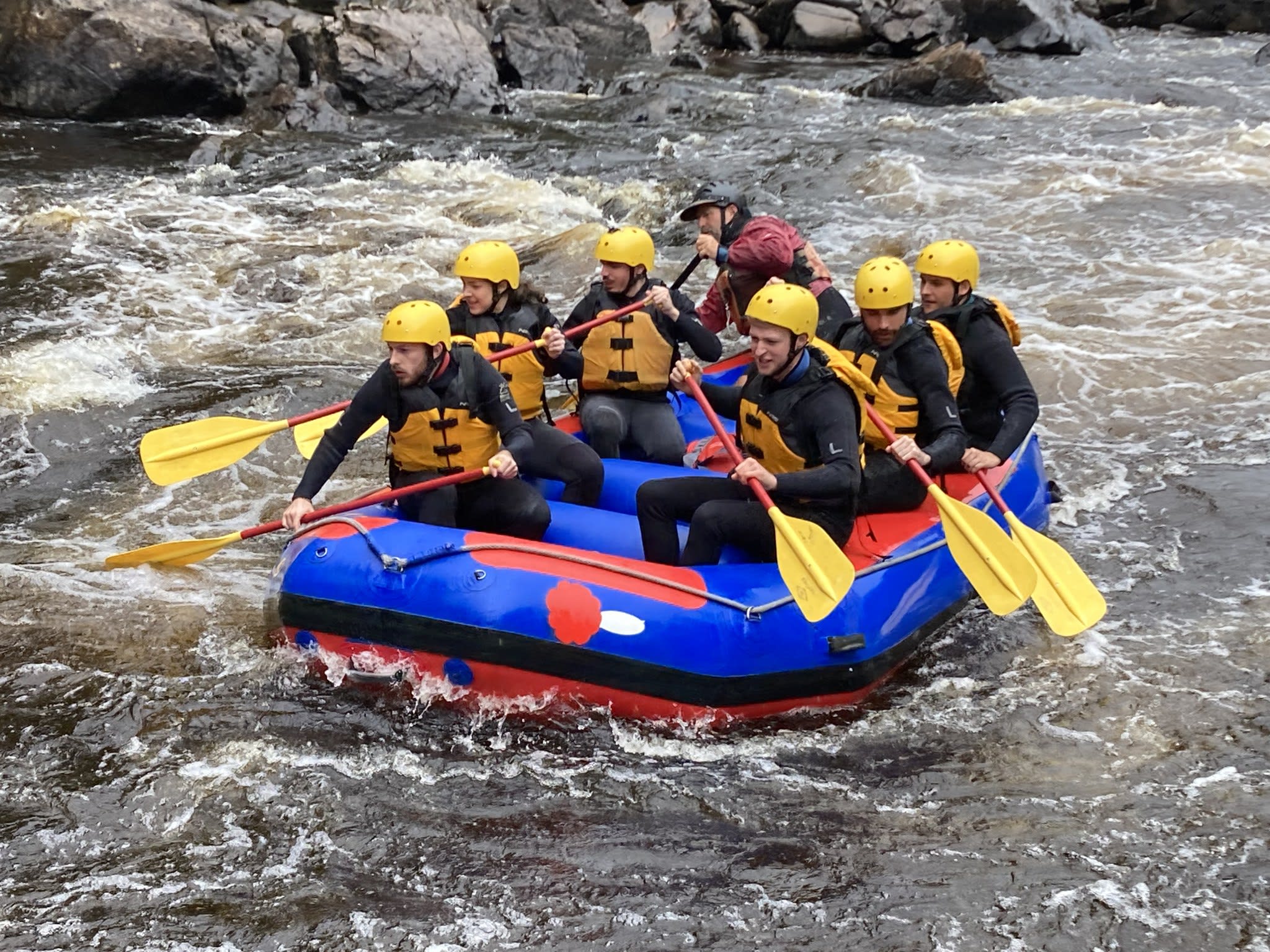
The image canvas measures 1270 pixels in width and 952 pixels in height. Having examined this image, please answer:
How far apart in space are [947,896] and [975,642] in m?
1.58

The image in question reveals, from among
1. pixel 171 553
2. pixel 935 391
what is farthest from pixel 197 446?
pixel 935 391

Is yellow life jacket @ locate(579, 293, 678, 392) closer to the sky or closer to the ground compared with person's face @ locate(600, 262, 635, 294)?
closer to the ground

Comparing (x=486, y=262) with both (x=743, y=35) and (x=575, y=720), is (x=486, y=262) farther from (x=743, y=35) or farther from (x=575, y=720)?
(x=743, y=35)

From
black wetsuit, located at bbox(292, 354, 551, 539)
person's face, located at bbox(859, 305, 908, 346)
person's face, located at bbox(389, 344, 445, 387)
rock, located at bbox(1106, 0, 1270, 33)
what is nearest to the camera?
person's face, located at bbox(389, 344, 445, 387)

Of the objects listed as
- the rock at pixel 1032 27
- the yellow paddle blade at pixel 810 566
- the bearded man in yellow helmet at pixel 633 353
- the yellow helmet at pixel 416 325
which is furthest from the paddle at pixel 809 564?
the rock at pixel 1032 27

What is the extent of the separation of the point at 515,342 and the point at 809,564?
6.15ft

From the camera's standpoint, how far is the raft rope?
4320mm

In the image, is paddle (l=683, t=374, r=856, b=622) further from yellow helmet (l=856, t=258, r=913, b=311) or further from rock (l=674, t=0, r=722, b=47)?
rock (l=674, t=0, r=722, b=47)

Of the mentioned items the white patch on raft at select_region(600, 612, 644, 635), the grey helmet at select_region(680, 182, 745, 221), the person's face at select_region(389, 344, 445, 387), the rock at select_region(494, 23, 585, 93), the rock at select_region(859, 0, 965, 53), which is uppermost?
the rock at select_region(859, 0, 965, 53)

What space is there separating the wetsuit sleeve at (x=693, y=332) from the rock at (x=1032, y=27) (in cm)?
1409

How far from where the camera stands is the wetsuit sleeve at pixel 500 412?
15.5 ft

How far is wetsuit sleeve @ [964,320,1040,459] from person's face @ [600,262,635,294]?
4.98 ft

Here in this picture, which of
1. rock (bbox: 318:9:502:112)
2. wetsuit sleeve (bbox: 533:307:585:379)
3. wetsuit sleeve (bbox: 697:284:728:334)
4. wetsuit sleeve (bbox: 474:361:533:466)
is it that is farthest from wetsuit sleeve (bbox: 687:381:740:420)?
rock (bbox: 318:9:502:112)

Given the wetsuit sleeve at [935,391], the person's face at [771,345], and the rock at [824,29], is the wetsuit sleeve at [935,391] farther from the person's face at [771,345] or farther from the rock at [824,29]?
the rock at [824,29]
